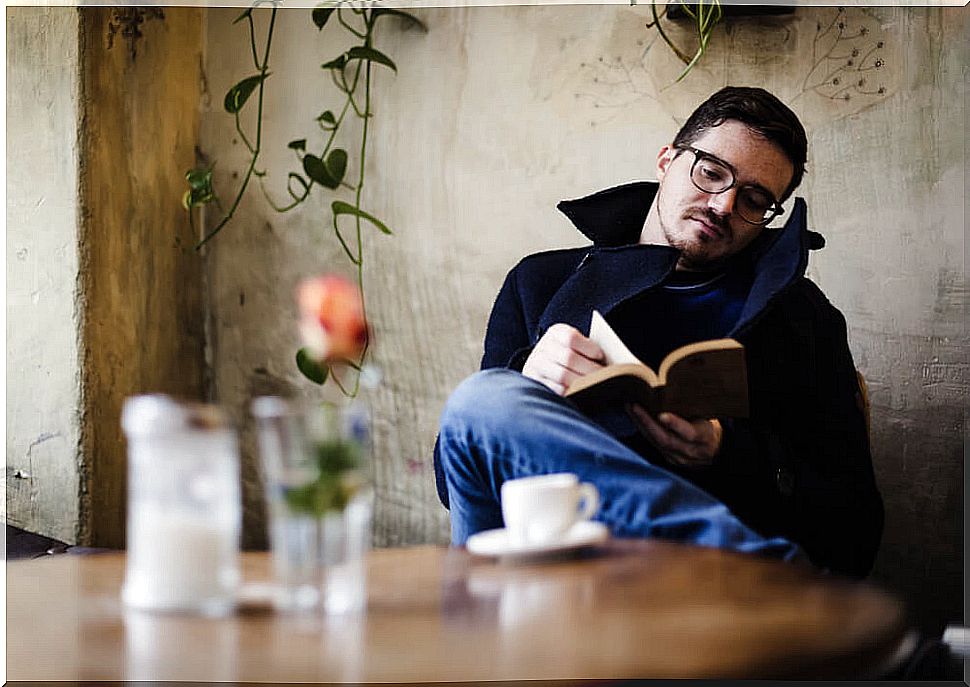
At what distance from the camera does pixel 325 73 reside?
1966 millimetres

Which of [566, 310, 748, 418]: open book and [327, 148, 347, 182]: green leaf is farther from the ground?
[327, 148, 347, 182]: green leaf

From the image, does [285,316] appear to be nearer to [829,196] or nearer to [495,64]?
[495,64]

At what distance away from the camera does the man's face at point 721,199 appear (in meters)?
1.62

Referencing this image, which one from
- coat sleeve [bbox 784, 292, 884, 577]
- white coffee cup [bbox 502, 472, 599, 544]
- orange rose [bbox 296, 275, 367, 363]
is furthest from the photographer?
coat sleeve [bbox 784, 292, 884, 577]

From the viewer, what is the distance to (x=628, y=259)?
5.46ft

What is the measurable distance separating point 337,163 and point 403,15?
263 mm

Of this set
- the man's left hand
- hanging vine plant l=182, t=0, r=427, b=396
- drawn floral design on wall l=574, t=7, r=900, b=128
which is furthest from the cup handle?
hanging vine plant l=182, t=0, r=427, b=396

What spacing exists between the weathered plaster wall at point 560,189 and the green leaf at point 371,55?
23 mm

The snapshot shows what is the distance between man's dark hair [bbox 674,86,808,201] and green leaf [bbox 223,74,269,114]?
2.46 ft

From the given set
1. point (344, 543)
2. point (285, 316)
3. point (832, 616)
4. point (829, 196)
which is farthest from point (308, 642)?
point (285, 316)

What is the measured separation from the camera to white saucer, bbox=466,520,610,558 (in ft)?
3.26

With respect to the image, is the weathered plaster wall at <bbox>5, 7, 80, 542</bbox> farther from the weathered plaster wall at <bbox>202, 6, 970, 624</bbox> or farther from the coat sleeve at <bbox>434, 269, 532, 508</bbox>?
the coat sleeve at <bbox>434, 269, 532, 508</bbox>

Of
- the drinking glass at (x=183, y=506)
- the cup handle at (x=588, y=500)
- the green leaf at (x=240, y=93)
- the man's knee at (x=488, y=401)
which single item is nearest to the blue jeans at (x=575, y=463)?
the man's knee at (x=488, y=401)

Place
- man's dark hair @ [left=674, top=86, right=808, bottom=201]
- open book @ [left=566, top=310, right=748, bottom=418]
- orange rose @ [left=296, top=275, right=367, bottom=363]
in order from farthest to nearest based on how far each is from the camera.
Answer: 1. man's dark hair @ [left=674, top=86, right=808, bottom=201]
2. open book @ [left=566, top=310, right=748, bottom=418]
3. orange rose @ [left=296, top=275, right=367, bottom=363]
